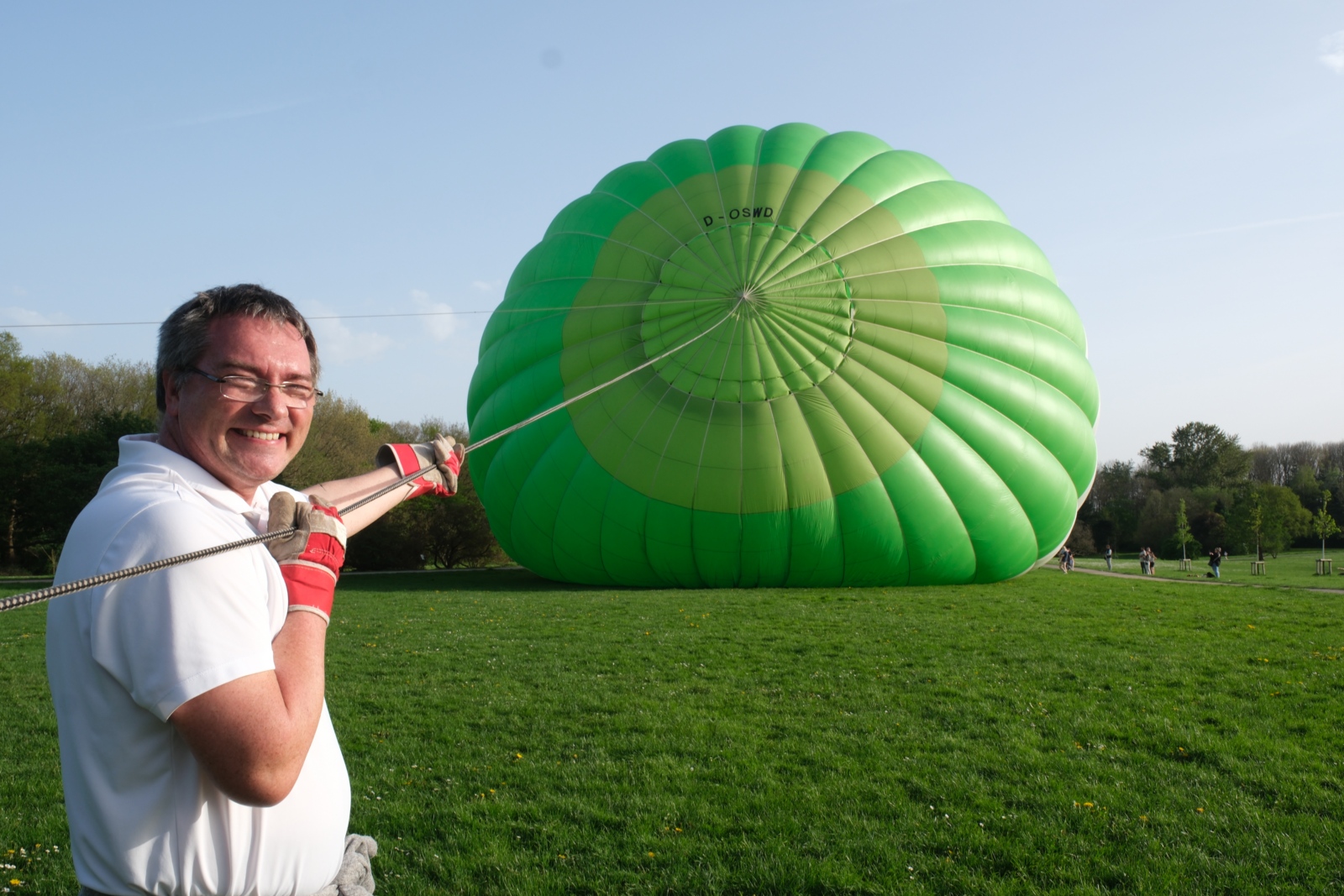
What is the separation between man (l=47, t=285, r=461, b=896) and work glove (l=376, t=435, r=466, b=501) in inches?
28.5

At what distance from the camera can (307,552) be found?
1414 millimetres

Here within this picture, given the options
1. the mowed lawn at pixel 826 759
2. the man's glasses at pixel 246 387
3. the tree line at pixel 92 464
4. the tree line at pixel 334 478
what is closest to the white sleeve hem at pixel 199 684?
the man's glasses at pixel 246 387

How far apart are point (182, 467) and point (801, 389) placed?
37.7 ft

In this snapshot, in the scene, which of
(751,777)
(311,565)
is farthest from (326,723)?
(751,777)

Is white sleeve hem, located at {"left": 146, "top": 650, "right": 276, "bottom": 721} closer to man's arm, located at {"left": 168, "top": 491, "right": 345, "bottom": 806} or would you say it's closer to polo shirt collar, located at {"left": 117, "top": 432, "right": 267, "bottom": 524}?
man's arm, located at {"left": 168, "top": 491, "right": 345, "bottom": 806}

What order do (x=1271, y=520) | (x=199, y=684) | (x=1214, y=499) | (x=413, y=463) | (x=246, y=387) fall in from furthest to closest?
(x=1214, y=499) → (x=1271, y=520) → (x=413, y=463) → (x=246, y=387) → (x=199, y=684)

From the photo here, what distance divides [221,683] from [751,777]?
3860 mm

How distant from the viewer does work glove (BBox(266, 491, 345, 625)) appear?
138 cm

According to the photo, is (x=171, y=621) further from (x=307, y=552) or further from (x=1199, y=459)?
(x=1199, y=459)

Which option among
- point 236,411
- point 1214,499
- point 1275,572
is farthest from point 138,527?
point 1214,499

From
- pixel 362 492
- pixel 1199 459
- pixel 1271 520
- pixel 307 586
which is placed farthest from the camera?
pixel 1199 459

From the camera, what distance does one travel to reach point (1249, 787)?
4.38 m

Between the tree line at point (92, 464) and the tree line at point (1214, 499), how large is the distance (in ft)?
103

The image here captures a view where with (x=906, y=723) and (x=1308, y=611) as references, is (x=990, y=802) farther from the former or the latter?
(x=1308, y=611)
